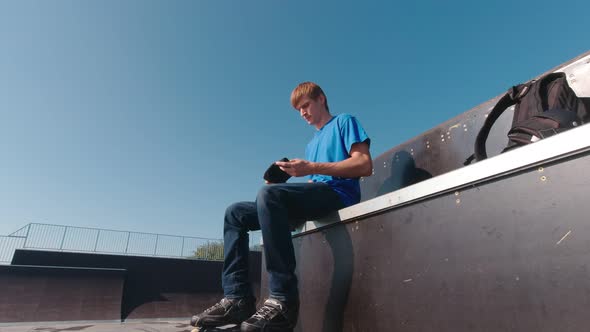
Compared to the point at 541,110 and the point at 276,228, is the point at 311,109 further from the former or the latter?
the point at 541,110

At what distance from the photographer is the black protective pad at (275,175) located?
1.52 m

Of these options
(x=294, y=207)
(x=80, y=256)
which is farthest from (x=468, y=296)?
(x=80, y=256)

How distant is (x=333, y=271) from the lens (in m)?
1.27

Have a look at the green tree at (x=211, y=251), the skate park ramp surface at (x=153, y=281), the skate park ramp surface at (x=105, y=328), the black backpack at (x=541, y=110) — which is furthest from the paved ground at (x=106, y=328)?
the green tree at (x=211, y=251)

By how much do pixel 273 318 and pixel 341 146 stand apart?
84 cm

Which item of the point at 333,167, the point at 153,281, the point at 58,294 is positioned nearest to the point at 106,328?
the point at 58,294

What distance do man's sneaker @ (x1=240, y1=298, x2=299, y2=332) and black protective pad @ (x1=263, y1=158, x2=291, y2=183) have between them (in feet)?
1.80

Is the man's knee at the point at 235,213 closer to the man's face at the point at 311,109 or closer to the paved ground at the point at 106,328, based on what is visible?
the man's face at the point at 311,109

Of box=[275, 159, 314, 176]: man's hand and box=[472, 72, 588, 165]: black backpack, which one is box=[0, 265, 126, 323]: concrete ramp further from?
box=[472, 72, 588, 165]: black backpack

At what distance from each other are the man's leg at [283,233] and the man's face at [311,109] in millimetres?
537

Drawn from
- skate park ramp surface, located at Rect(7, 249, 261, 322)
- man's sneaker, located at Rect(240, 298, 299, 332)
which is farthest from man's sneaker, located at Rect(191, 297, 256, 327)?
skate park ramp surface, located at Rect(7, 249, 261, 322)

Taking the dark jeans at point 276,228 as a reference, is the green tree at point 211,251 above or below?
above

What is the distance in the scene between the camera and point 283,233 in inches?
51.8

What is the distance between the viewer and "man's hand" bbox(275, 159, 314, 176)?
140 centimetres
